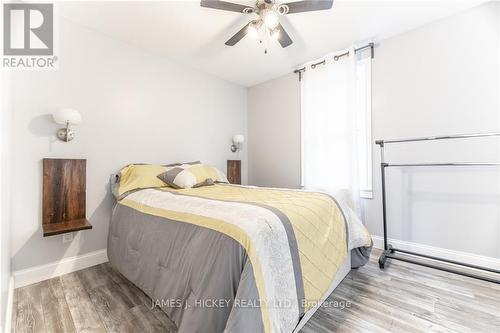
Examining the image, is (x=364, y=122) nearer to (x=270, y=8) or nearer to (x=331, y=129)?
(x=331, y=129)

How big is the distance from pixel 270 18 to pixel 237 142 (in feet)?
7.47

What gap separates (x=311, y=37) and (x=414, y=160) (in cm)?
190

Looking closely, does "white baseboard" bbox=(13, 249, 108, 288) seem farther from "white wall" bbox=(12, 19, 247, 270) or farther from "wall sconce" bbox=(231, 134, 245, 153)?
"wall sconce" bbox=(231, 134, 245, 153)

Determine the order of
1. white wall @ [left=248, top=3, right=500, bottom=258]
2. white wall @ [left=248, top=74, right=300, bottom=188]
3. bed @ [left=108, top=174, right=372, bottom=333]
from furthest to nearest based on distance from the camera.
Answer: white wall @ [left=248, top=74, right=300, bottom=188]
white wall @ [left=248, top=3, right=500, bottom=258]
bed @ [left=108, top=174, right=372, bottom=333]

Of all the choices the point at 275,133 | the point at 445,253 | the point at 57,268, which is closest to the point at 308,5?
the point at 275,133

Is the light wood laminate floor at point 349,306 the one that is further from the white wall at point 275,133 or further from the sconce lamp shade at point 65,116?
the white wall at point 275,133

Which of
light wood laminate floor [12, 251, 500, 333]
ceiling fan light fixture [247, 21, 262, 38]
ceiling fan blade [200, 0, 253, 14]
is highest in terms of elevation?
ceiling fan blade [200, 0, 253, 14]

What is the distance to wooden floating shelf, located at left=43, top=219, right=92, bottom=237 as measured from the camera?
181 centimetres

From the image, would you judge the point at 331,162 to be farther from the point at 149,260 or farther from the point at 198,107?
the point at 149,260

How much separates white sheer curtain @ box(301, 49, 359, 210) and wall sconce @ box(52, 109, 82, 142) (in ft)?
9.31

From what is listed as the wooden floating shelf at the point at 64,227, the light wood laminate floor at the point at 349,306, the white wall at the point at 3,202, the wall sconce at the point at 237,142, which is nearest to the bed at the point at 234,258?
the light wood laminate floor at the point at 349,306

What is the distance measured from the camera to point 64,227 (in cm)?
193

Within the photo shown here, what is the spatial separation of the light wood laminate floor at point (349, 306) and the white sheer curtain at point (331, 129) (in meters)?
1.06

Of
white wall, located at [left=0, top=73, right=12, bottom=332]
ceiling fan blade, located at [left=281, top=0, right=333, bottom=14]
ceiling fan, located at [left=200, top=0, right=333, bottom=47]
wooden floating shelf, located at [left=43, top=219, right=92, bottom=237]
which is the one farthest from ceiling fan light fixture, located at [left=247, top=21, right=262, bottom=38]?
wooden floating shelf, located at [left=43, top=219, right=92, bottom=237]
